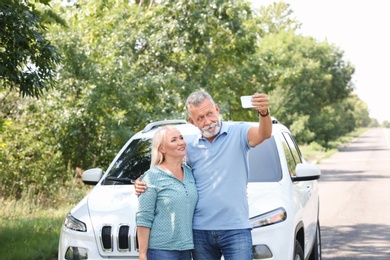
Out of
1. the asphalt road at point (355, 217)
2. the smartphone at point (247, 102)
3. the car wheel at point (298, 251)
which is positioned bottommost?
the asphalt road at point (355, 217)

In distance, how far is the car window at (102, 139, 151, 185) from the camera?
673 cm

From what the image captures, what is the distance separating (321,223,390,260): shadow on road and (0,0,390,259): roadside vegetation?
3.60 meters

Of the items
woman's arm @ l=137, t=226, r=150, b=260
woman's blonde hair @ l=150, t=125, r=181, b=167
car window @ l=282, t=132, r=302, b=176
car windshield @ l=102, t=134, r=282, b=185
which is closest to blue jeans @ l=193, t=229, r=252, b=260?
woman's arm @ l=137, t=226, r=150, b=260

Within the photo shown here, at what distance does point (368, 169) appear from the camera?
30672mm

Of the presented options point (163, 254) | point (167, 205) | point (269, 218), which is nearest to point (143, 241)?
point (163, 254)

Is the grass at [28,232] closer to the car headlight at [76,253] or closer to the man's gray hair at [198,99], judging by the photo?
the car headlight at [76,253]

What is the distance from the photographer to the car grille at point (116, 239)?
5.58m

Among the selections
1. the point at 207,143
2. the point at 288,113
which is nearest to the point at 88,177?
the point at 207,143

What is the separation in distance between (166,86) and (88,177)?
468 inches

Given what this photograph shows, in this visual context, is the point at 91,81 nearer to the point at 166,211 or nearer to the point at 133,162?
the point at 133,162

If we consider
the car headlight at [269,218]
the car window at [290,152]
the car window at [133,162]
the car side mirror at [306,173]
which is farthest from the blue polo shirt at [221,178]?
the car window at [290,152]

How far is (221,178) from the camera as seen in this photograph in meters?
4.39

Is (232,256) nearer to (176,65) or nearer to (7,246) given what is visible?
(7,246)

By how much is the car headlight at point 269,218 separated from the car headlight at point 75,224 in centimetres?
125
